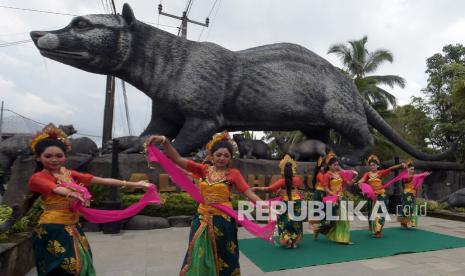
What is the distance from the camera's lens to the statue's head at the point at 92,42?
675 centimetres

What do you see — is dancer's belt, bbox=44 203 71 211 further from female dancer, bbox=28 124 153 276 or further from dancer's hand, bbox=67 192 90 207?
dancer's hand, bbox=67 192 90 207

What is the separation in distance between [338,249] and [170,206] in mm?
3657

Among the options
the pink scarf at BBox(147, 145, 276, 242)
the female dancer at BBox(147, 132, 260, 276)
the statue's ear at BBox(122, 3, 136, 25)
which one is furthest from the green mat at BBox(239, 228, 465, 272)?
the statue's ear at BBox(122, 3, 136, 25)

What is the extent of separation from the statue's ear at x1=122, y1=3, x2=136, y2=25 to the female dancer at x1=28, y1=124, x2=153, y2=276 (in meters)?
5.04

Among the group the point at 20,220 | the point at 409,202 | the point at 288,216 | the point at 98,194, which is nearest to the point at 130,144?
the point at 98,194

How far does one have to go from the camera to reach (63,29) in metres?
6.93

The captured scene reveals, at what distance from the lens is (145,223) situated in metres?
7.17

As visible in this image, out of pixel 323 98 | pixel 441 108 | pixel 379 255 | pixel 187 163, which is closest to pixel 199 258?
pixel 187 163

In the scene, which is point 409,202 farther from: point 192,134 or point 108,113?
point 108,113

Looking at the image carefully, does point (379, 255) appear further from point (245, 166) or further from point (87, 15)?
point (87, 15)

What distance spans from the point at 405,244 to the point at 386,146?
554 inches

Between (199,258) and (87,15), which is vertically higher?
(87,15)

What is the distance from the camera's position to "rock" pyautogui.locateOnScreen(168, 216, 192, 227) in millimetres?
7492

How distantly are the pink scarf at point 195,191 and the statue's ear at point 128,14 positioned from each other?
16.7 feet
